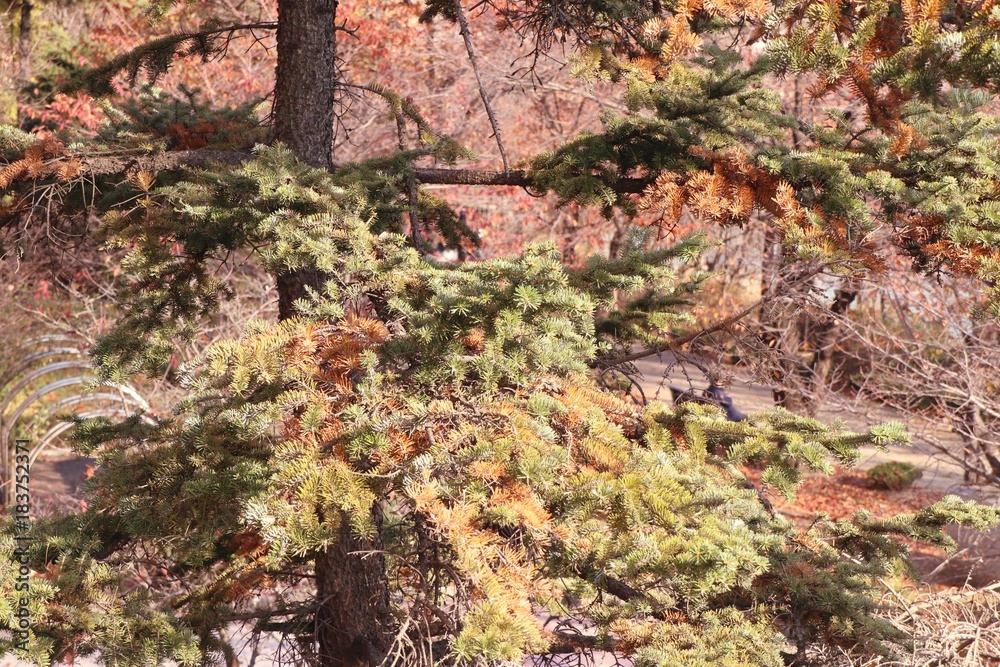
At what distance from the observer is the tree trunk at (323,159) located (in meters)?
4.67

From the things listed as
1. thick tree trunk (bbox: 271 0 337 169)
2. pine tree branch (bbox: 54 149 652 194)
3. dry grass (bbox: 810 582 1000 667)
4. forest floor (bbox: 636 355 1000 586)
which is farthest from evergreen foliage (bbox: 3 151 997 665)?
forest floor (bbox: 636 355 1000 586)

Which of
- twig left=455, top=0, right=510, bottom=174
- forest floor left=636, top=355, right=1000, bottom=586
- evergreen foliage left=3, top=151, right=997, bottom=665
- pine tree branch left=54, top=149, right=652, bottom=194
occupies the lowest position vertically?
forest floor left=636, top=355, right=1000, bottom=586

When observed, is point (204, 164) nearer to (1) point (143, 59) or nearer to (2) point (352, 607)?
(1) point (143, 59)

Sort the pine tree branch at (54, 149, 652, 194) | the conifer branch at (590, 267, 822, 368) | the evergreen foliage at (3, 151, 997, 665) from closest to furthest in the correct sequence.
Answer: the evergreen foliage at (3, 151, 997, 665) < the pine tree branch at (54, 149, 652, 194) < the conifer branch at (590, 267, 822, 368)

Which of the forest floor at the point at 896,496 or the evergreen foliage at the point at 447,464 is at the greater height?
the evergreen foliage at the point at 447,464

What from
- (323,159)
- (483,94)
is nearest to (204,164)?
(323,159)

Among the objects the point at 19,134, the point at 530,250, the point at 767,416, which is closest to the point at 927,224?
the point at 767,416

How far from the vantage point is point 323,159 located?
4.80 metres

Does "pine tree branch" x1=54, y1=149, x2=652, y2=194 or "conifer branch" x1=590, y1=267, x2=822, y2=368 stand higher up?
"pine tree branch" x1=54, y1=149, x2=652, y2=194

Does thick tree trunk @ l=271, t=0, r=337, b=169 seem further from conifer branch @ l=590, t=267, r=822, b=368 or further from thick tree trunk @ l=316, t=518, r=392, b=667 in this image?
thick tree trunk @ l=316, t=518, r=392, b=667

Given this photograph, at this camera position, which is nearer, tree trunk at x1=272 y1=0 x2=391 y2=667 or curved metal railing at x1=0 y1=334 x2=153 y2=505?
tree trunk at x1=272 y1=0 x2=391 y2=667

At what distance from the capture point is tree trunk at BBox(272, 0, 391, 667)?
4.67m

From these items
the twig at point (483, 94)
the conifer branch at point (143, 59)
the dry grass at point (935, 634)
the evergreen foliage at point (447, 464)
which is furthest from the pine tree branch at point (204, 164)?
the dry grass at point (935, 634)

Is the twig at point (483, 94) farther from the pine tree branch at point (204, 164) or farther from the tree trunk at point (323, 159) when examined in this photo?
the tree trunk at point (323, 159)
